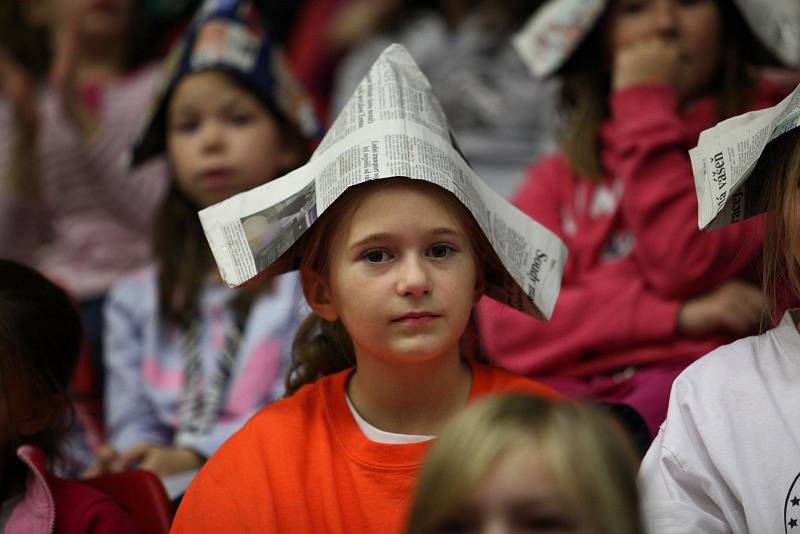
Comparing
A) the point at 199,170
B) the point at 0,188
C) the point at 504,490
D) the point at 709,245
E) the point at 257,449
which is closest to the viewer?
the point at 504,490

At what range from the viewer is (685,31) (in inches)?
81.1

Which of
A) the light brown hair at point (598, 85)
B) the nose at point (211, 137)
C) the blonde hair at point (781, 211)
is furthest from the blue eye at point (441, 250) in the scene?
the nose at point (211, 137)

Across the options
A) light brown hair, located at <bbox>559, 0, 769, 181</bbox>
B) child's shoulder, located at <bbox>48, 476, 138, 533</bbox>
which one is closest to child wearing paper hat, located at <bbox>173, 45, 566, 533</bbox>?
child's shoulder, located at <bbox>48, 476, 138, 533</bbox>

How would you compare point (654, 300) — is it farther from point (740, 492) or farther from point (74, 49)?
point (74, 49)

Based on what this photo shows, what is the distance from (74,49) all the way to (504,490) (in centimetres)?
246

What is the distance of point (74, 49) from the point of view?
3.10 metres

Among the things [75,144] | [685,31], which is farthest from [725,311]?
[75,144]

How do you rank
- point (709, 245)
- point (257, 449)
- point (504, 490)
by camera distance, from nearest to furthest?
1. point (504, 490)
2. point (257, 449)
3. point (709, 245)

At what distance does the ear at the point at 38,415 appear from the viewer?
158 cm

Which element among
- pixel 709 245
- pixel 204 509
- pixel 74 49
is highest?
pixel 74 49

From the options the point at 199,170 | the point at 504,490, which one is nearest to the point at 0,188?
the point at 199,170

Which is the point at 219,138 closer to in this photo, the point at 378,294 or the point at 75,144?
the point at 75,144

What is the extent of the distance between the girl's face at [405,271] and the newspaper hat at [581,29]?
0.82m

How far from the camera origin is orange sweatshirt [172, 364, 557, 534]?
139 cm
